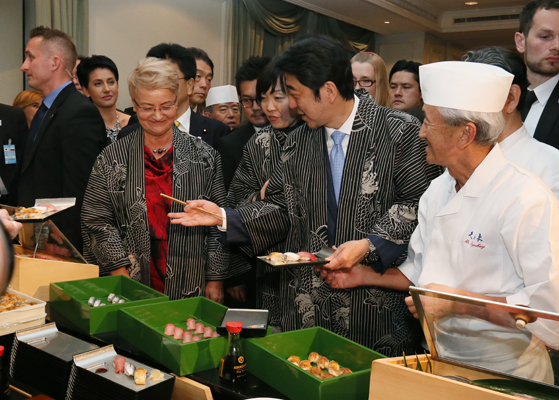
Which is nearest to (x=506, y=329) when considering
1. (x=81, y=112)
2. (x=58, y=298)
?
(x=58, y=298)

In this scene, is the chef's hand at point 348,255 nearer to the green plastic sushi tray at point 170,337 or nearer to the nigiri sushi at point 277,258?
the nigiri sushi at point 277,258

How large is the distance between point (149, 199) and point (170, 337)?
914mm

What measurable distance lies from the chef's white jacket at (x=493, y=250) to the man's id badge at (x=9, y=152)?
3356mm

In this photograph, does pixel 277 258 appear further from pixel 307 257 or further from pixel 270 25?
pixel 270 25

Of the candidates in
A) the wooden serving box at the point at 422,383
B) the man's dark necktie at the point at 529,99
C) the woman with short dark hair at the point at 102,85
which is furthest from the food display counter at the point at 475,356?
the woman with short dark hair at the point at 102,85

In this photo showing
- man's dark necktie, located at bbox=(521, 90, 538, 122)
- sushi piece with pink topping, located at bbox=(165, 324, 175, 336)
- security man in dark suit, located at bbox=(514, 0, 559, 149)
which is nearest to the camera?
sushi piece with pink topping, located at bbox=(165, 324, 175, 336)

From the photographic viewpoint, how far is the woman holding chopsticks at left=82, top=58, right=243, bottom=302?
2227 millimetres

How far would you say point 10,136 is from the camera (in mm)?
3994

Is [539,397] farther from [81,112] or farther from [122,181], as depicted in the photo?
[81,112]

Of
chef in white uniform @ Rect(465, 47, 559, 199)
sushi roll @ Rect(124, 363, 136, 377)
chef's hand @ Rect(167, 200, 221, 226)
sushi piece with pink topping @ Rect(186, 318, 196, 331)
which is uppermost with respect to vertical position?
chef in white uniform @ Rect(465, 47, 559, 199)

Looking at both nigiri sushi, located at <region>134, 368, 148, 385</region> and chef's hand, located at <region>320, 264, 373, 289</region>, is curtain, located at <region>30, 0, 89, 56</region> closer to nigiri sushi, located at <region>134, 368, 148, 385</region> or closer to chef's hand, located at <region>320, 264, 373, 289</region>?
chef's hand, located at <region>320, 264, 373, 289</region>

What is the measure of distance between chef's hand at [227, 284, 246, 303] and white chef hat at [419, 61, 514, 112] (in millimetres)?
1530

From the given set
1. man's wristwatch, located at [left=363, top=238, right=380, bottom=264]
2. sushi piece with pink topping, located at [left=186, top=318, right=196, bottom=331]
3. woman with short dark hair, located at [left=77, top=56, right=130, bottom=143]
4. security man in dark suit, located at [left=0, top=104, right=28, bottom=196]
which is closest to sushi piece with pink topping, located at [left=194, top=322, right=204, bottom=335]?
sushi piece with pink topping, located at [left=186, top=318, right=196, bottom=331]

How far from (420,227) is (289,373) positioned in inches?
26.5
